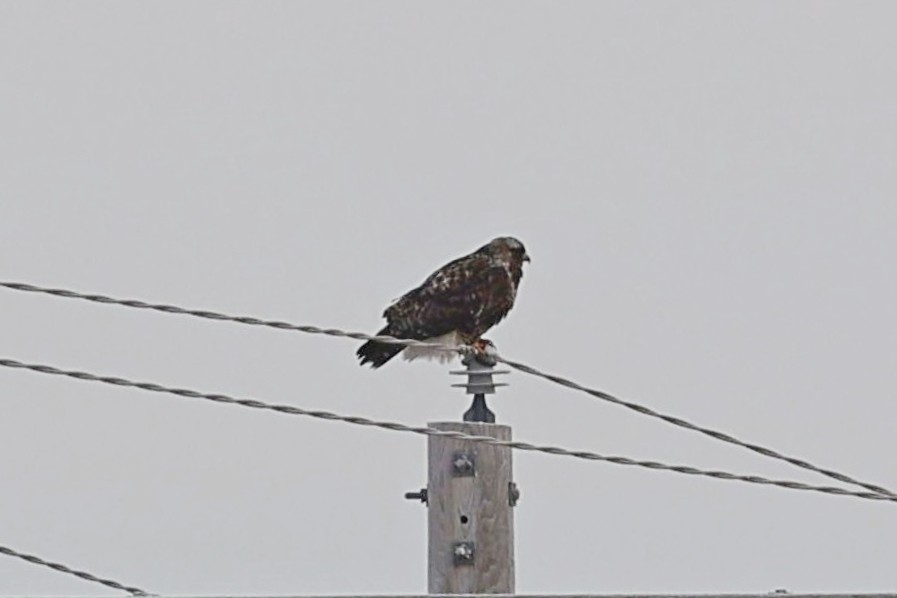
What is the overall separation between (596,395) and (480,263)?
12.5 feet

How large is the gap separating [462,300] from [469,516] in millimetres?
3663

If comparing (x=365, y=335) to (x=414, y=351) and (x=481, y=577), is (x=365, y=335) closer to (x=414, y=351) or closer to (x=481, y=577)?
(x=481, y=577)

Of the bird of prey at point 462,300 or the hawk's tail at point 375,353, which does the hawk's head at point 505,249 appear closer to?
the bird of prey at point 462,300

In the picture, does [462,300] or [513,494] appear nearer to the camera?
[513,494]

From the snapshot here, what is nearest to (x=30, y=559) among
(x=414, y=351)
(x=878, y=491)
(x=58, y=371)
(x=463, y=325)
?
(x=58, y=371)

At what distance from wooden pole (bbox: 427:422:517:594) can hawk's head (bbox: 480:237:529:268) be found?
393 cm

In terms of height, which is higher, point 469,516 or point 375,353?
point 375,353

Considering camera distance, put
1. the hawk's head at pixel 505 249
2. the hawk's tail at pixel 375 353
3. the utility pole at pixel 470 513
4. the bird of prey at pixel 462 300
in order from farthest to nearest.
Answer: the hawk's head at pixel 505 249, the bird of prey at pixel 462 300, the hawk's tail at pixel 375 353, the utility pole at pixel 470 513

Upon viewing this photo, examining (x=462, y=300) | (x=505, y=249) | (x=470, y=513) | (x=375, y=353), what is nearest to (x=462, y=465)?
(x=470, y=513)

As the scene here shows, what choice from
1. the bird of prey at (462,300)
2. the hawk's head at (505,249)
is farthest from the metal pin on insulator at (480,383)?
the hawk's head at (505,249)

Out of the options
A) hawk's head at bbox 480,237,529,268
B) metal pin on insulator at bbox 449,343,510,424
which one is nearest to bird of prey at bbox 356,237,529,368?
hawk's head at bbox 480,237,529,268

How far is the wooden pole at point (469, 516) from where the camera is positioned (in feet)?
14.2

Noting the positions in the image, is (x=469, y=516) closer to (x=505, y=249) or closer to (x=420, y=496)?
(x=420, y=496)

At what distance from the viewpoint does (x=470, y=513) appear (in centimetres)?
436
